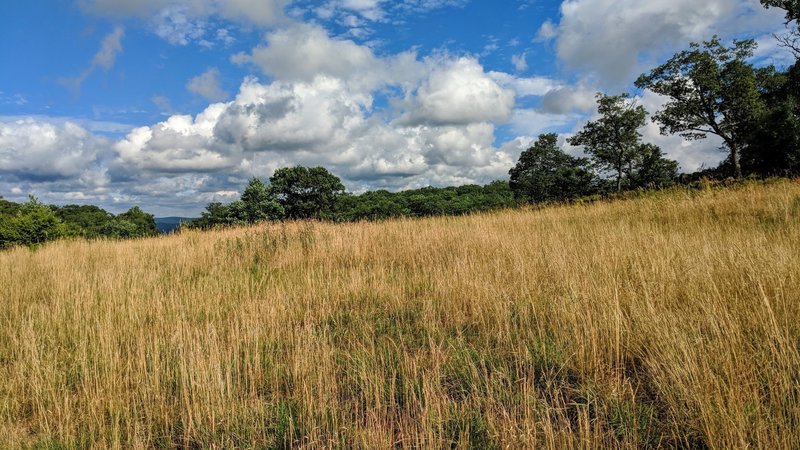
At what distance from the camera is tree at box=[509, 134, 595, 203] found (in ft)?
155

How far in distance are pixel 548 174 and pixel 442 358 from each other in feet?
175

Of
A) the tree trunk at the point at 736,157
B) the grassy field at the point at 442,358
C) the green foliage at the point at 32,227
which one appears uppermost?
the tree trunk at the point at 736,157

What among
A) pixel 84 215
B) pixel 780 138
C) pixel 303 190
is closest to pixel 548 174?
pixel 780 138

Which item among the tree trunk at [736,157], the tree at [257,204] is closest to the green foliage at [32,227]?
the tree at [257,204]

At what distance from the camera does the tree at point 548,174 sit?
47.3 m

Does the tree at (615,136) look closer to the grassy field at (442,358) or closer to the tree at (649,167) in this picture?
the tree at (649,167)

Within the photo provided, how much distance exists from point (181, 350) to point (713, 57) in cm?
4115

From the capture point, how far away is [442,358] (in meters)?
3.15

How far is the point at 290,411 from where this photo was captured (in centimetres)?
264

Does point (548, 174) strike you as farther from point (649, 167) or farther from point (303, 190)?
point (303, 190)

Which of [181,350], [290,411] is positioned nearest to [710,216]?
[290,411]

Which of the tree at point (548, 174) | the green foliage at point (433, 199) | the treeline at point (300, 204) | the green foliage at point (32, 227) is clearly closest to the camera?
the green foliage at point (32, 227)

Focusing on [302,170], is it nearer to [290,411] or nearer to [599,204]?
[599,204]

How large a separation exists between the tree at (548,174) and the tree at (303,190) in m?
27.3
